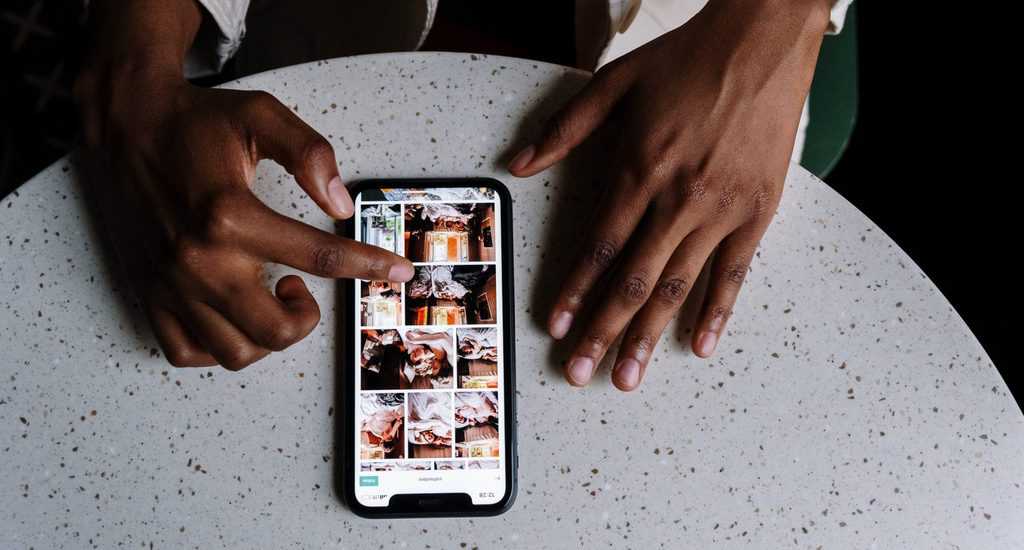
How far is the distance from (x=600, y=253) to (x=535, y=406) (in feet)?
0.48

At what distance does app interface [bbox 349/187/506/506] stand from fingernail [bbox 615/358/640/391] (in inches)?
4.1

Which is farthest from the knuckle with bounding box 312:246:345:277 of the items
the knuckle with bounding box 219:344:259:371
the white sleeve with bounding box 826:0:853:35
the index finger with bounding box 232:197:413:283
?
the white sleeve with bounding box 826:0:853:35

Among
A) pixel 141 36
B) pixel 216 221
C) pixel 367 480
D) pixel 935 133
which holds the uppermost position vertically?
pixel 935 133

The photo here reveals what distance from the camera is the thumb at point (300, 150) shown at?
23.1 inches

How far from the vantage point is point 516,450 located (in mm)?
626

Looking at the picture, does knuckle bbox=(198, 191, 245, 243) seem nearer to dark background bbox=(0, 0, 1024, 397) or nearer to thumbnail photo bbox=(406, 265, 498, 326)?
thumbnail photo bbox=(406, 265, 498, 326)

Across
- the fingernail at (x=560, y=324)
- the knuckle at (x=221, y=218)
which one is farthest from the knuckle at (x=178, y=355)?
the fingernail at (x=560, y=324)

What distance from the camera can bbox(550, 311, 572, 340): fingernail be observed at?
63cm

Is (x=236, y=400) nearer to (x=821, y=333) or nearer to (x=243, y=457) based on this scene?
(x=243, y=457)

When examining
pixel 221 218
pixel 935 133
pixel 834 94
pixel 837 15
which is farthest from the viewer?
pixel 935 133

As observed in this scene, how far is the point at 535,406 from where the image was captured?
2.09ft

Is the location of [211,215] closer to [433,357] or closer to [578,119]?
[433,357]

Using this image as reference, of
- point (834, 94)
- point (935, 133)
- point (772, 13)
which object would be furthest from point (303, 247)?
point (935, 133)

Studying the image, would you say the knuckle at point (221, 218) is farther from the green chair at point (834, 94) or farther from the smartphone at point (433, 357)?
the green chair at point (834, 94)
